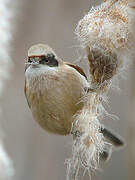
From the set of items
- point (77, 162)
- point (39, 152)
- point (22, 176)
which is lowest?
point (22, 176)

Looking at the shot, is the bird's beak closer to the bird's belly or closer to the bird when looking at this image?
the bird

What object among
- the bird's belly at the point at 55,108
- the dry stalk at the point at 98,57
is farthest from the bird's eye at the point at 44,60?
the dry stalk at the point at 98,57

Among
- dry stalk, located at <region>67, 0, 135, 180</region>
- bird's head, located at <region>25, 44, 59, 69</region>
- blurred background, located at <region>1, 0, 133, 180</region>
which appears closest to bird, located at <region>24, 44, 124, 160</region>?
bird's head, located at <region>25, 44, 59, 69</region>

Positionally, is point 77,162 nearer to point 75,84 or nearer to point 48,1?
point 75,84

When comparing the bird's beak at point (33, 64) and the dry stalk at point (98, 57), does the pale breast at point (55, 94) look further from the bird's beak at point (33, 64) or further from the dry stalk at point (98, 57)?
the dry stalk at point (98, 57)

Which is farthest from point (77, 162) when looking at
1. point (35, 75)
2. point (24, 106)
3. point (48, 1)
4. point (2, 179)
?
point (48, 1)

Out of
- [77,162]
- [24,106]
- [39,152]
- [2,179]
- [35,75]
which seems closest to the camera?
[77,162]

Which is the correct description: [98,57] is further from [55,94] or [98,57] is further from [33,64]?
[55,94]
